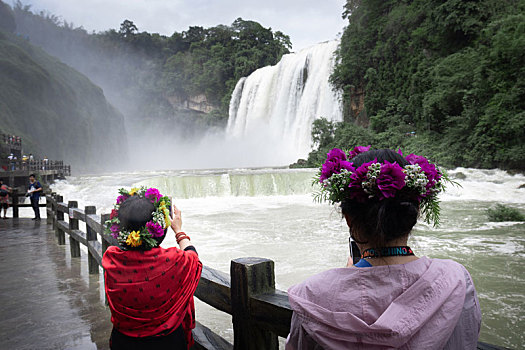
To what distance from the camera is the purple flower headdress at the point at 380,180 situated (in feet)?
3.77

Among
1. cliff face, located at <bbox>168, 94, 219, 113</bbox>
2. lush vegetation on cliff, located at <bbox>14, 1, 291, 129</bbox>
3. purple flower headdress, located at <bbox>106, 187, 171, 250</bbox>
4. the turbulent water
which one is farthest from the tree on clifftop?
purple flower headdress, located at <bbox>106, 187, 171, 250</bbox>

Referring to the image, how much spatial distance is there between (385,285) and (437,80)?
77.2 feet

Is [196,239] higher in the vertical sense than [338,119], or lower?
lower

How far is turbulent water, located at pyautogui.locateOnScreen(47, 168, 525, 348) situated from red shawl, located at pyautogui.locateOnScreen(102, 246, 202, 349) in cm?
89

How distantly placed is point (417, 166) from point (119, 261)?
156 centimetres

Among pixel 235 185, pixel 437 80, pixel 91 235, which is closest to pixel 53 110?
pixel 235 185

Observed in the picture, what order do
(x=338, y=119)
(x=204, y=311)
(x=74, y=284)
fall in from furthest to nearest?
(x=338, y=119)
(x=74, y=284)
(x=204, y=311)

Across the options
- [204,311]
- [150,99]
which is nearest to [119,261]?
[204,311]

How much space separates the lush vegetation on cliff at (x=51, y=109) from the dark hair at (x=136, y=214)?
109 ft

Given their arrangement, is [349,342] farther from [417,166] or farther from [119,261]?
[119,261]

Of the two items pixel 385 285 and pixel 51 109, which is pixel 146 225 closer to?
pixel 385 285

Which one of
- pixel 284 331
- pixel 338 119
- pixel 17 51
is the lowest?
pixel 284 331

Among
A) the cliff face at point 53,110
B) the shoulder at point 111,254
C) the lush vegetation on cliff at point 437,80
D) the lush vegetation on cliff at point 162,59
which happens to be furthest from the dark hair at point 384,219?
the lush vegetation on cliff at point 162,59

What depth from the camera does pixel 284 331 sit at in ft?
5.25
